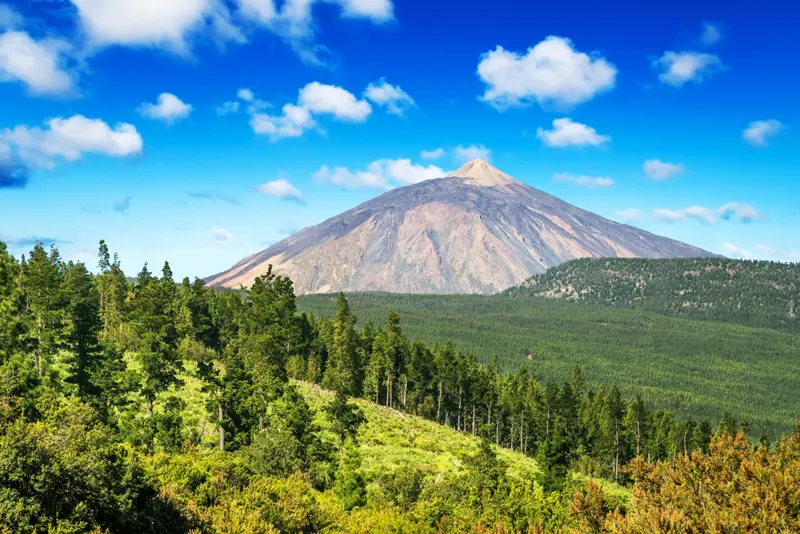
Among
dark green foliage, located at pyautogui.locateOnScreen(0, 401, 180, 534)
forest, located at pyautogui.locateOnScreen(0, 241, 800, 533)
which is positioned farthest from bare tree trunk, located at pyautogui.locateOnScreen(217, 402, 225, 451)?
dark green foliage, located at pyautogui.locateOnScreen(0, 401, 180, 534)

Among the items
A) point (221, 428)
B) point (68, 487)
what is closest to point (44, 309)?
point (221, 428)

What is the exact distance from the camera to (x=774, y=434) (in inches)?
5891

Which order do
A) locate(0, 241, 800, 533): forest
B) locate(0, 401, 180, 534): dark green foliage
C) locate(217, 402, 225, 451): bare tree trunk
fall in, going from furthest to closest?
1. locate(217, 402, 225, 451): bare tree trunk
2. locate(0, 241, 800, 533): forest
3. locate(0, 401, 180, 534): dark green foliage

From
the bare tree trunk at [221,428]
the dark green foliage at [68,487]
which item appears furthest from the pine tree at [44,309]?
the dark green foliage at [68,487]

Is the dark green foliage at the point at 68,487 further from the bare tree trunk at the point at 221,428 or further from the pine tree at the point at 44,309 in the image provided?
the pine tree at the point at 44,309

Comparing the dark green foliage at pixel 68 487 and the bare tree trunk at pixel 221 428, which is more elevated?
the dark green foliage at pixel 68 487

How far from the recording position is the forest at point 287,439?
750 inches

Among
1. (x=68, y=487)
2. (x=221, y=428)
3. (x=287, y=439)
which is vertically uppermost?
(x=68, y=487)

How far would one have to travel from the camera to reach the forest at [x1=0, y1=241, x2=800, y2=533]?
19.1 m

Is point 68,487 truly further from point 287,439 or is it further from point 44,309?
point 44,309

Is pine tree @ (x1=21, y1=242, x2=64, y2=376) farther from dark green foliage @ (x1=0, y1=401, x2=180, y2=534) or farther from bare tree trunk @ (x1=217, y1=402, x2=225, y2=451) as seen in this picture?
dark green foliage @ (x1=0, y1=401, x2=180, y2=534)

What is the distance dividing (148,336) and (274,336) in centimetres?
2603

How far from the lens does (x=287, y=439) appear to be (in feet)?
136

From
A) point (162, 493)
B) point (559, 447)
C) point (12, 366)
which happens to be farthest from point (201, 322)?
point (162, 493)
